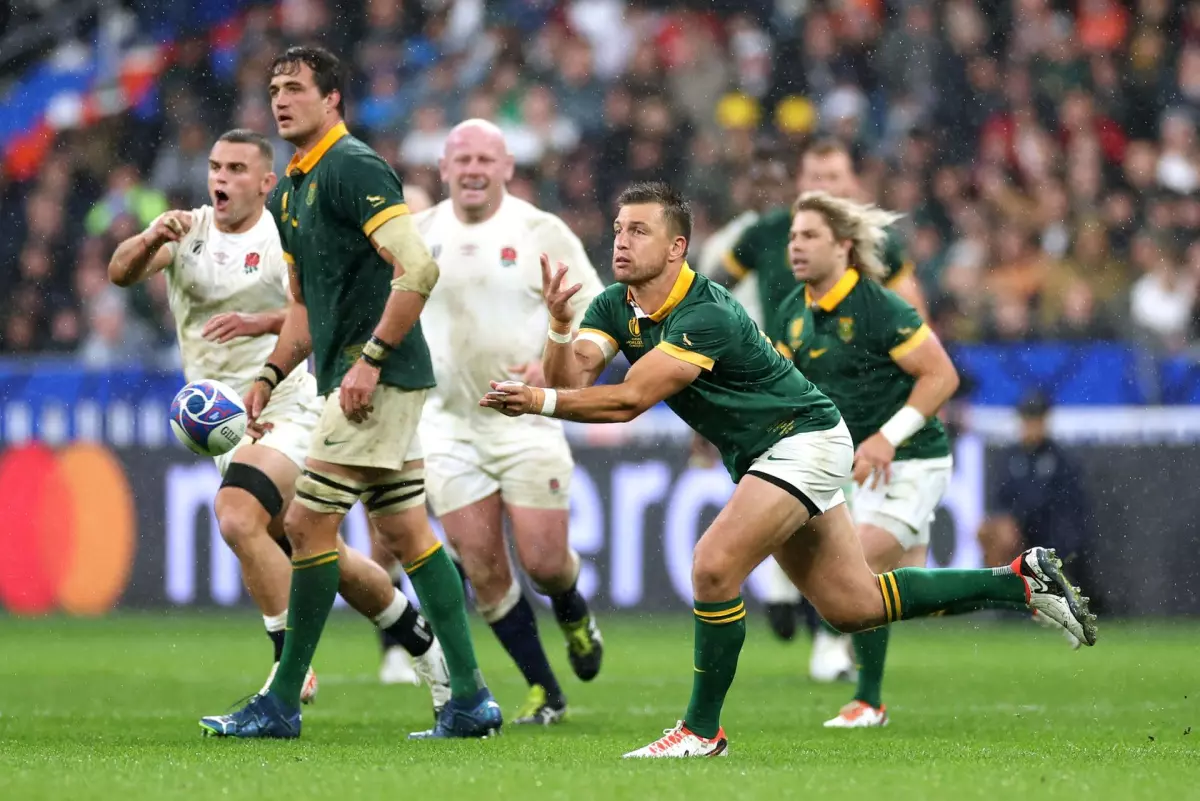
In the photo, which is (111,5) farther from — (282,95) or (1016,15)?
(282,95)

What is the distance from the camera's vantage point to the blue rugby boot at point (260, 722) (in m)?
7.59

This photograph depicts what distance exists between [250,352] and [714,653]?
3.23 meters

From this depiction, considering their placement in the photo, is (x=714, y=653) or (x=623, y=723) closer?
(x=714, y=653)

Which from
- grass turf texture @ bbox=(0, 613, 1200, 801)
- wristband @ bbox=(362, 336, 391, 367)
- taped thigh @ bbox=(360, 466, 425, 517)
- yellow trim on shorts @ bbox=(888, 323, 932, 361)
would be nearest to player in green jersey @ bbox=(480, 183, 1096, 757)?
grass turf texture @ bbox=(0, 613, 1200, 801)

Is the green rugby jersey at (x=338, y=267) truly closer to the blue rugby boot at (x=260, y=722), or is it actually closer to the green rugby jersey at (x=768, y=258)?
the blue rugby boot at (x=260, y=722)

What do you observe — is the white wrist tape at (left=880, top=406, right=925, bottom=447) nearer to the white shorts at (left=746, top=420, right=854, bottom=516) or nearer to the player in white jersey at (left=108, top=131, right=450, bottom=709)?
the white shorts at (left=746, top=420, right=854, bottom=516)

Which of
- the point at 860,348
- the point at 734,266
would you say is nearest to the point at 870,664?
the point at 860,348

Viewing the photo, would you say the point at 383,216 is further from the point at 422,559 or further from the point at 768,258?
the point at 768,258

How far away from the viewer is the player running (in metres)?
9.72

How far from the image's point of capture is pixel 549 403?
21.5 ft

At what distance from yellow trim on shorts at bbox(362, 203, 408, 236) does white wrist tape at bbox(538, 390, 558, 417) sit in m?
1.21

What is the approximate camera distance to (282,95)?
7.66m

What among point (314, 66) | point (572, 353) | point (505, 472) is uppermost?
point (314, 66)

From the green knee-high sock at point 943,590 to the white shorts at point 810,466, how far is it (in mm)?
496
